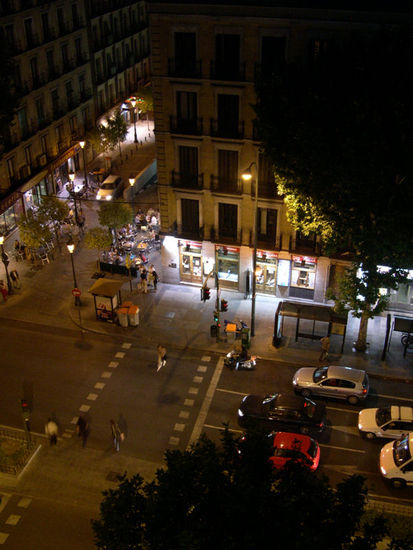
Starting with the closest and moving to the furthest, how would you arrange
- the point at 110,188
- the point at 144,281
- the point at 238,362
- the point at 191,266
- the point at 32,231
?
the point at 238,362, the point at 144,281, the point at 191,266, the point at 32,231, the point at 110,188

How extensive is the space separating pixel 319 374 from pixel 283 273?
894 centimetres

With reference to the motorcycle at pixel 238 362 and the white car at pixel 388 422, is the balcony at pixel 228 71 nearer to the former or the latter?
the motorcycle at pixel 238 362

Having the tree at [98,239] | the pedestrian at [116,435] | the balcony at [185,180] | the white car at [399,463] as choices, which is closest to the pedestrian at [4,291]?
the tree at [98,239]

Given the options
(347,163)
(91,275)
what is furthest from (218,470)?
(91,275)

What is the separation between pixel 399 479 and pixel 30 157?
35181 millimetres

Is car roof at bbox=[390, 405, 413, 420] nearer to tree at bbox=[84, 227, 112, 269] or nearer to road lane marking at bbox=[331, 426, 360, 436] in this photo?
road lane marking at bbox=[331, 426, 360, 436]

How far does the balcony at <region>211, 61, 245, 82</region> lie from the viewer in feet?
105

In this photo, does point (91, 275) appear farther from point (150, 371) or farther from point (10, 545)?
point (10, 545)

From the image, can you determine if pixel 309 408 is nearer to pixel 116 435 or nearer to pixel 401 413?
pixel 401 413

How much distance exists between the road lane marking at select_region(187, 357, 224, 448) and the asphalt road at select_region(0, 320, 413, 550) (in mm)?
48

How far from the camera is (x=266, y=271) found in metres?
37.0

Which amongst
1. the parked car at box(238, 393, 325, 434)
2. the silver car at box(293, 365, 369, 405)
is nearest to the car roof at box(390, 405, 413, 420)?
the silver car at box(293, 365, 369, 405)

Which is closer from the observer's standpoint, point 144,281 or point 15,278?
point 144,281

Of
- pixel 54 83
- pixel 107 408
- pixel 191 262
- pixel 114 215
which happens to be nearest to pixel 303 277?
pixel 191 262
